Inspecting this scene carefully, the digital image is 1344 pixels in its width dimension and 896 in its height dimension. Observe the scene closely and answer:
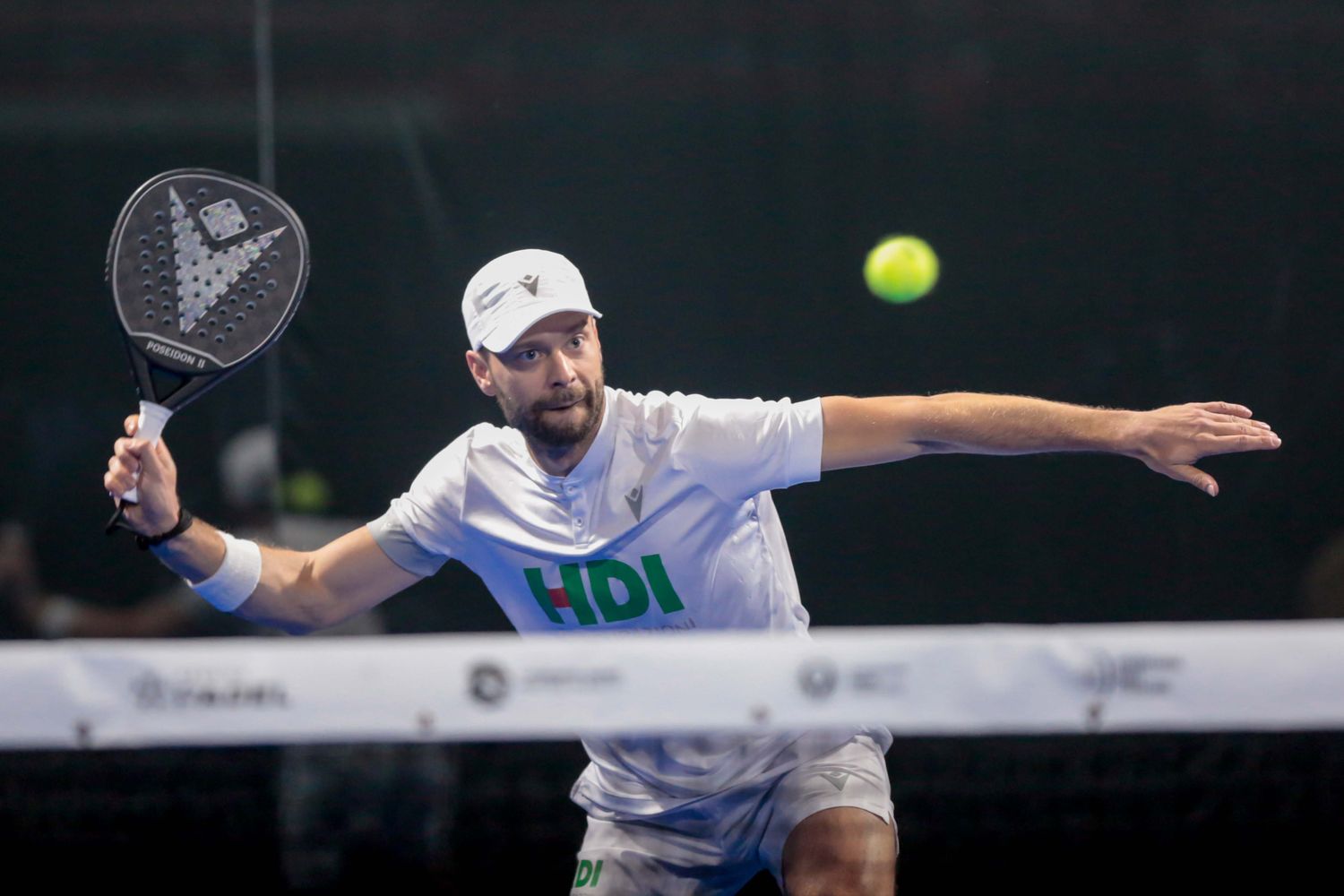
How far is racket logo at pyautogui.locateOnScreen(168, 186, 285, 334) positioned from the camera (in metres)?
2.24

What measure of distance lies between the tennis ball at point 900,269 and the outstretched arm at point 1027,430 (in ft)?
2.93

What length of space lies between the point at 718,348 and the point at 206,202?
4.20 ft

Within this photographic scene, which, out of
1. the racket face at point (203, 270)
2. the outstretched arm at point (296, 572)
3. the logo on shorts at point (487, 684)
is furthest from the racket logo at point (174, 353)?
the logo on shorts at point (487, 684)

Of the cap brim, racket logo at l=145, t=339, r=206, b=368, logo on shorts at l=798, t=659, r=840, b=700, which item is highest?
the cap brim

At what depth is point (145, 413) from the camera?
7.04 feet

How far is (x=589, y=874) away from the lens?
7.65 ft

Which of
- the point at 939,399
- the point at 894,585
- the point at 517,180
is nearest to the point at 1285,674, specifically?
the point at 939,399

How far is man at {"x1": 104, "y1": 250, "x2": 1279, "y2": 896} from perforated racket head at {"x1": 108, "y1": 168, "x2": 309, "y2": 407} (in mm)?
190

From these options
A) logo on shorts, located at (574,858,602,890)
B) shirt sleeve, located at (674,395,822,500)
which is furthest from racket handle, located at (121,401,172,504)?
Result: logo on shorts, located at (574,858,602,890)

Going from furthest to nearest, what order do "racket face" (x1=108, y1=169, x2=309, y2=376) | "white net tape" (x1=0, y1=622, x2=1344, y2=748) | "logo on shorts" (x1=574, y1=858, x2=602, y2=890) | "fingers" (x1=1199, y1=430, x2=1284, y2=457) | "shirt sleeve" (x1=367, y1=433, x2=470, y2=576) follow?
"shirt sleeve" (x1=367, y1=433, x2=470, y2=576) < "logo on shorts" (x1=574, y1=858, x2=602, y2=890) < "racket face" (x1=108, y1=169, x2=309, y2=376) < "fingers" (x1=1199, y1=430, x2=1284, y2=457) < "white net tape" (x1=0, y1=622, x2=1344, y2=748)

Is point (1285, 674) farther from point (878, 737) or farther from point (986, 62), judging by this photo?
point (986, 62)

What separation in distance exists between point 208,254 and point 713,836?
49.8 inches

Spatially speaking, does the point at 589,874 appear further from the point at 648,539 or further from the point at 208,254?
the point at 208,254

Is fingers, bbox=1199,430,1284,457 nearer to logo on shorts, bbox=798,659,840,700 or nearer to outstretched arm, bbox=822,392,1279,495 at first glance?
outstretched arm, bbox=822,392,1279,495
